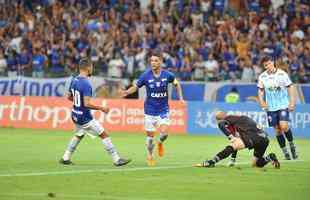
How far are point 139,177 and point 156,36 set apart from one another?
19487 millimetres

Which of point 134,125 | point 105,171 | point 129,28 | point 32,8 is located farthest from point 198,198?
point 32,8

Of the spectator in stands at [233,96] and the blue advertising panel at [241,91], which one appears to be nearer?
the spectator in stands at [233,96]

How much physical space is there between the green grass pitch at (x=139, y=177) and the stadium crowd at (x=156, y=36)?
999 cm

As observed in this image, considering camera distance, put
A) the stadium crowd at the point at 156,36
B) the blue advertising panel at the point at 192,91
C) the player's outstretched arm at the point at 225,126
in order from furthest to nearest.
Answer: the stadium crowd at the point at 156,36
the blue advertising panel at the point at 192,91
the player's outstretched arm at the point at 225,126

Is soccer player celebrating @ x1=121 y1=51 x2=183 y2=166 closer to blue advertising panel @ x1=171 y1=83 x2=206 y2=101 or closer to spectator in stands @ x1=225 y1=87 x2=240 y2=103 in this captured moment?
spectator in stands @ x1=225 y1=87 x2=240 y2=103

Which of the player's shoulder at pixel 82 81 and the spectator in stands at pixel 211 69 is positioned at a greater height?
the spectator in stands at pixel 211 69

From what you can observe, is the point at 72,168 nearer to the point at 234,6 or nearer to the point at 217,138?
the point at 217,138

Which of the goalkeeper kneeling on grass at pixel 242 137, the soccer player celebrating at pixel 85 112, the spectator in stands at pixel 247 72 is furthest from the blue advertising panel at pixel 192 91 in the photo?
the goalkeeper kneeling on grass at pixel 242 137

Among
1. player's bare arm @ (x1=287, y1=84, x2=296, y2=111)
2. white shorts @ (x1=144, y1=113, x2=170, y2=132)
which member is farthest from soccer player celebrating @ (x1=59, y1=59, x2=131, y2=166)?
player's bare arm @ (x1=287, y1=84, x2=296, y2=111)

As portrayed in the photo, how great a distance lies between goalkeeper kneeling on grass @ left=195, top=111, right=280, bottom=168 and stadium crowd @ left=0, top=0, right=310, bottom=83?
47.3 ft

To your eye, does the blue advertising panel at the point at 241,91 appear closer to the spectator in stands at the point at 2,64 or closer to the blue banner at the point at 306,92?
the blue banner at the point at 306,92

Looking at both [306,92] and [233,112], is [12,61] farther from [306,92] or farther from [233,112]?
[306,92]

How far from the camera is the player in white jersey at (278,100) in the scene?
1969cm

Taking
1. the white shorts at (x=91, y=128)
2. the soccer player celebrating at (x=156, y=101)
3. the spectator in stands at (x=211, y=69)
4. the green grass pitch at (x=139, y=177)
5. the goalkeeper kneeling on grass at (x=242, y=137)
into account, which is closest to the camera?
the green grass pitch at (x=139, y=177)
